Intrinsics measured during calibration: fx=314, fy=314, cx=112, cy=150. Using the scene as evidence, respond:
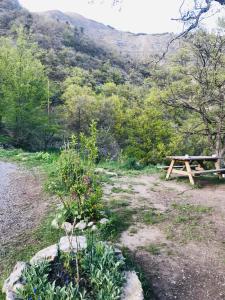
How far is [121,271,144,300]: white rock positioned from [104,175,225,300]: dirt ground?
1.12ft

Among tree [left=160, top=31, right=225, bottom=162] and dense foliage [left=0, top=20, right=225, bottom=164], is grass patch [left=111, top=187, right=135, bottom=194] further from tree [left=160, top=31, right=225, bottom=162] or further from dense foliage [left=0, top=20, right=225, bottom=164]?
dense foliage [left=0, top=20, right=225, bottom=164]

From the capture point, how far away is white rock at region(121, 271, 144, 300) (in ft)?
9.80

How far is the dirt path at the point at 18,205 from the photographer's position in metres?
4.91

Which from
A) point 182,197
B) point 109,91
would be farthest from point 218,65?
point 109,91

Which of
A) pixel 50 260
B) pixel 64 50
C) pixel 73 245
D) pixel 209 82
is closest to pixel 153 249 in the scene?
pixel 73 245

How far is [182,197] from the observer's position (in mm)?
7082

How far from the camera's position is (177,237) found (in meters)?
4.70

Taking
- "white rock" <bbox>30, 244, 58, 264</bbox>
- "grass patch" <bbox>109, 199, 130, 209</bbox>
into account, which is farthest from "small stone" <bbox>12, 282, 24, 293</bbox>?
"grass patch" <bbox>109, 199, 130, 209</bbox>

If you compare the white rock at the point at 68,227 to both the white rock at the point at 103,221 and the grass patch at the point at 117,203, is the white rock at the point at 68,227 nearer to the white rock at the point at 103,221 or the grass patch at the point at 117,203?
the white rock at the point at 103,221

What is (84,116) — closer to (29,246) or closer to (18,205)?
(18,205)

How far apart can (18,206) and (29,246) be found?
2.13 meters

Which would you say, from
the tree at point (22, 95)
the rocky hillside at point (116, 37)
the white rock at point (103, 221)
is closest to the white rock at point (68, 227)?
the white rock at point (103, 221)

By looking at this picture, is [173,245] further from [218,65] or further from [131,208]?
[218,65]

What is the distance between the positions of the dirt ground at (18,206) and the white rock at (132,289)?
184cm
